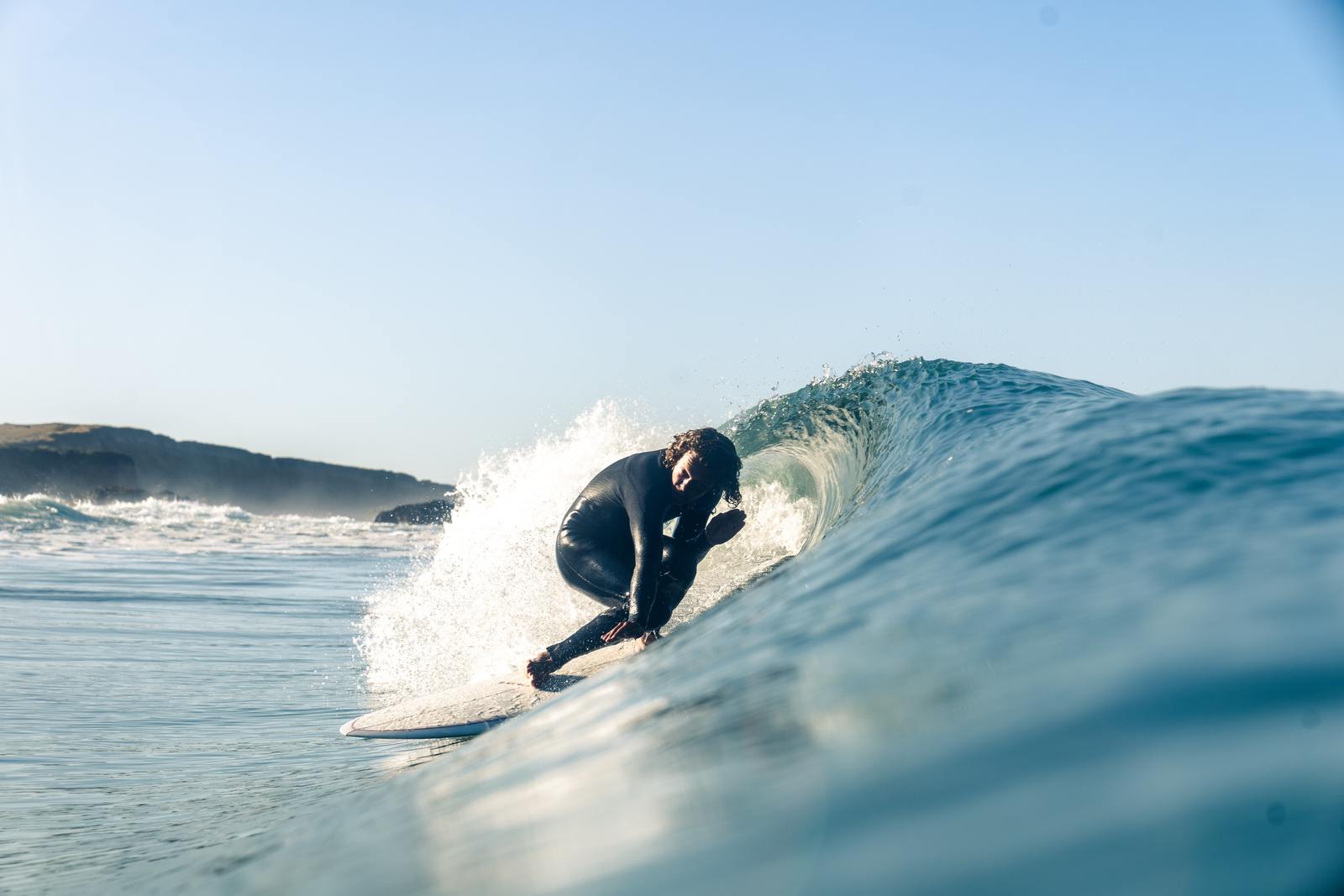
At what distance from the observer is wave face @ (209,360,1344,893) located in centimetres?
130

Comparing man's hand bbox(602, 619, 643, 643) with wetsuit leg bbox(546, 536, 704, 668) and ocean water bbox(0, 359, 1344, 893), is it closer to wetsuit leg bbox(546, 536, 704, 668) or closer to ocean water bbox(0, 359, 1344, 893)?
wetsuit leg bbox(546, 536, 704, 668)

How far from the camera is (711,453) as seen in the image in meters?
4.90

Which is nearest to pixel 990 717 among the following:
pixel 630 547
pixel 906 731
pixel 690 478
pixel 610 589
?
pixel 906 731

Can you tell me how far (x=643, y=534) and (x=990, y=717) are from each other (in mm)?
3277

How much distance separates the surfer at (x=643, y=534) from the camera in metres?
4.83

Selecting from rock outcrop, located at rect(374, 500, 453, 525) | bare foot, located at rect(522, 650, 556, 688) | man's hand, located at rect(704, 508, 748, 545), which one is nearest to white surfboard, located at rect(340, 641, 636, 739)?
bare foot, located at rect(522, 650, 556, 688)

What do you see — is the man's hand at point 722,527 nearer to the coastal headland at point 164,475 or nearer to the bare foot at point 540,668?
the bare foot at point 540,668

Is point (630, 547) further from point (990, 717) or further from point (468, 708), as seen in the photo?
point (990, 717)

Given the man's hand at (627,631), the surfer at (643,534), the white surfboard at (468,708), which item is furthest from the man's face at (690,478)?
the white surfboard at (468,708)

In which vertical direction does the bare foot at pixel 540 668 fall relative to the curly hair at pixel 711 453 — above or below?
below

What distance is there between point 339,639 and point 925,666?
21.6ft

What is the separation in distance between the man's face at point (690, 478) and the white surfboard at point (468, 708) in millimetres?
835

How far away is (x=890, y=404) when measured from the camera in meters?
7.41

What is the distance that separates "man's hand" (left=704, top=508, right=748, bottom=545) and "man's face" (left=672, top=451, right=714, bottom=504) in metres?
0.21
